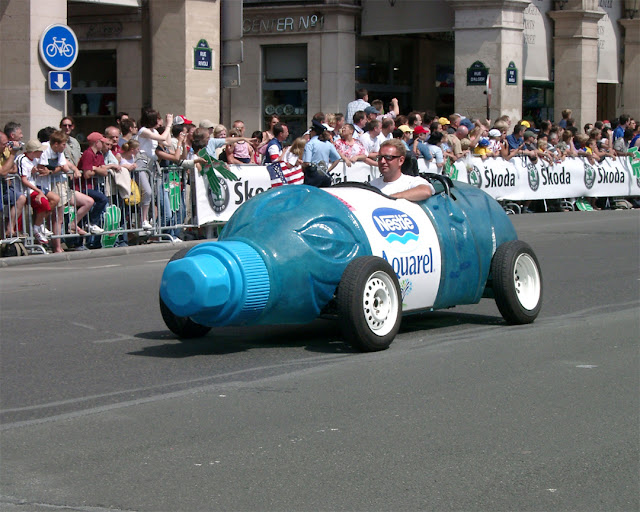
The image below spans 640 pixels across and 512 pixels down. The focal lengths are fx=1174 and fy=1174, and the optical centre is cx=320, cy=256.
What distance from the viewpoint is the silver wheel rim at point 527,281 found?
32.5 ft

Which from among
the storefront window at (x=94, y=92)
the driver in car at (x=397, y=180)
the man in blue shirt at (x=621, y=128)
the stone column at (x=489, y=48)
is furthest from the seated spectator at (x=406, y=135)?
the driver in car at (x=397, y=180)

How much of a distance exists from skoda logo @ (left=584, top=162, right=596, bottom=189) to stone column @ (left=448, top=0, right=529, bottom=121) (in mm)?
4878

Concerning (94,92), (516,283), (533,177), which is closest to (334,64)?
(94,92)

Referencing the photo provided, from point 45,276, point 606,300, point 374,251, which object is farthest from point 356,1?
point 374,251

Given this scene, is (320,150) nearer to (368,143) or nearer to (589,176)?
(368,143)

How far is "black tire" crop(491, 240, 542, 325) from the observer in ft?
31.7

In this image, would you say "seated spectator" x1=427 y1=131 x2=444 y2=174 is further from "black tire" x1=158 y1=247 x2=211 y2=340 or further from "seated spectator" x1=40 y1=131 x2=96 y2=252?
"black tire" x1=158 y1=247 x2=211 y2=340

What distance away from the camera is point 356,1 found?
31500 millimetres


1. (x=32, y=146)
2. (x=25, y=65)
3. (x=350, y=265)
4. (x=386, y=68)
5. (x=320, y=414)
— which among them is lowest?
(x=320, y=414)

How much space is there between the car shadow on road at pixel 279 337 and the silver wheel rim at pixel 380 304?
27 centimetres

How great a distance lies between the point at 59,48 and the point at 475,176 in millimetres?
8410

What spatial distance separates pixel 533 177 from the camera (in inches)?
945

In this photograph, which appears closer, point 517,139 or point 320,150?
point 320,150

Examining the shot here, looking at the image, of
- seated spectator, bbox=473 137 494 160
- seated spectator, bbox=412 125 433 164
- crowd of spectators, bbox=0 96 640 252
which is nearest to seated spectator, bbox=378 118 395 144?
crowd of spectators, bbox=0 96 640 252
